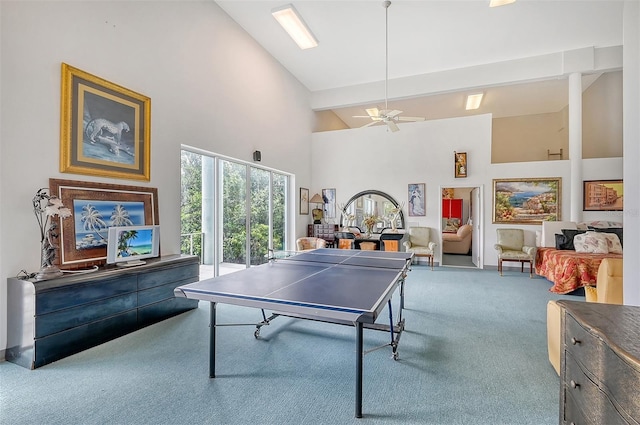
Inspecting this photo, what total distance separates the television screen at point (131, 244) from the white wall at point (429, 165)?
5338 mm

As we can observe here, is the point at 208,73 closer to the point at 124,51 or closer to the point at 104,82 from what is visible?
the point at 124,51

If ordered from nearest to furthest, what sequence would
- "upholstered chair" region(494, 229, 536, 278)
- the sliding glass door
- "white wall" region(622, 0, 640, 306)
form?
"white wall" region(622, 0, 640, 306)
the sliding glass door
"upholstered chair" region(494, 229, 536, 278)

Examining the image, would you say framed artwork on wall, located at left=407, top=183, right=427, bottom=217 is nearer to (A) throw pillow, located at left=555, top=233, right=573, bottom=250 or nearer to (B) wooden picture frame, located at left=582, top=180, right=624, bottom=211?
(A) throw pillow, located at left=555, top=233, right=573, bottom=250

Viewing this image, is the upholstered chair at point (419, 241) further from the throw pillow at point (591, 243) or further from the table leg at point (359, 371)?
the table leg at point (359, 371)

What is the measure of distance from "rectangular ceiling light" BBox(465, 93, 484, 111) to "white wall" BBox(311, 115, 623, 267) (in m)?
0.77

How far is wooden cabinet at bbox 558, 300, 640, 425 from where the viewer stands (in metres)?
0.95

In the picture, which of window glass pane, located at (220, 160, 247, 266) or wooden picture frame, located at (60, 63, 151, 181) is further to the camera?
window glass pane, located at (220, 160, 247, 266)

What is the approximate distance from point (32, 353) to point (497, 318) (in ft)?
15.2

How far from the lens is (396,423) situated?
1766 mm

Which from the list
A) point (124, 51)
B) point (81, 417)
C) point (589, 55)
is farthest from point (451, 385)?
point (589, 55)

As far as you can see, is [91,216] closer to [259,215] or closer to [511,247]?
[259,215]

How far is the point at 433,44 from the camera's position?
5.67 m

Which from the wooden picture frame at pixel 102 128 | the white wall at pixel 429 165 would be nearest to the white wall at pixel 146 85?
the wooden picture frame at pixel 102 128

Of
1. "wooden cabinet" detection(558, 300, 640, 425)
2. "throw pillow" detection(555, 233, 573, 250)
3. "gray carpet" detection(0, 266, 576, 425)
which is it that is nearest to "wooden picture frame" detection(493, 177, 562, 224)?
"throw pillow" detection(555, 233, 573, 250)
